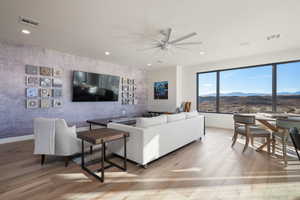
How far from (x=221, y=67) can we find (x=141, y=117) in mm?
3961

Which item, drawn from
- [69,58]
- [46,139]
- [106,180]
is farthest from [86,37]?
[106,180]

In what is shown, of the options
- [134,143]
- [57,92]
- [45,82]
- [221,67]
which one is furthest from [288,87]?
[45,82]

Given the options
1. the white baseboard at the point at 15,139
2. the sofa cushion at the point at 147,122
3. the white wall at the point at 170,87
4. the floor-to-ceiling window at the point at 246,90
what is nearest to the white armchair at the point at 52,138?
the sofa cushion at the point at 147,122

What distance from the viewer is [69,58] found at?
4.68 m

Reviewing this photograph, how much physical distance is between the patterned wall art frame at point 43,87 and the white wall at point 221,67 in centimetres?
500

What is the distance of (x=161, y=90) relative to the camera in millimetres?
6875

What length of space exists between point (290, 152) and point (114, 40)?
4790 millimetres

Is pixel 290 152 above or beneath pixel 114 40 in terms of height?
beneath

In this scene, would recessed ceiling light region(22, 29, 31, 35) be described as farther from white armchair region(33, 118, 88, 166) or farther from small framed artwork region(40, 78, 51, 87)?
white armchair region(33, 118, 88, 166)

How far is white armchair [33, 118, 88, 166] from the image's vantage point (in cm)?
242

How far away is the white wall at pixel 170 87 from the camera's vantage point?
21.1 ft

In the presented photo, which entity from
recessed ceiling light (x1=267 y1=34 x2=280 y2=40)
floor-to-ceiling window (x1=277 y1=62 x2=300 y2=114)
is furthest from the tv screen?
floor-to-ceiling window (x1=277 y1=62 x2=300 y2=114)

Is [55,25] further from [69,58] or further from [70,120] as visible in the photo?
[70,120]

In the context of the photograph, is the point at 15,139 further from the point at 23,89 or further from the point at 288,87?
the point at 288,87
